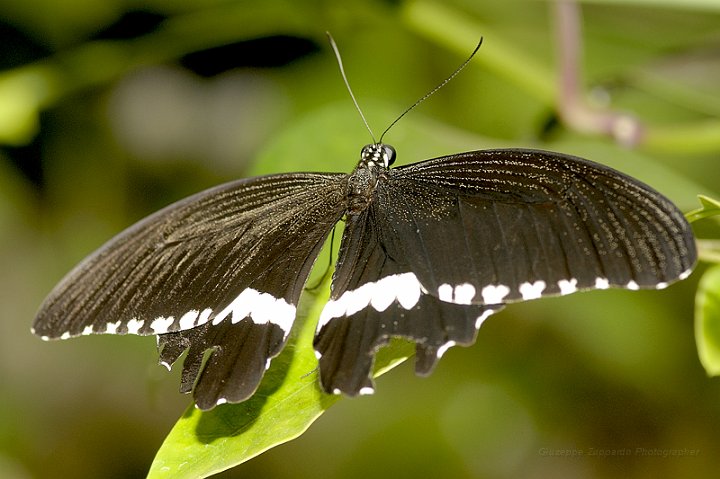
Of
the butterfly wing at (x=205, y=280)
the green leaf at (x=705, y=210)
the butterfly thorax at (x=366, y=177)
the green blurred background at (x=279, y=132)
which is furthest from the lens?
the green blurred background at (x=279, y=132)

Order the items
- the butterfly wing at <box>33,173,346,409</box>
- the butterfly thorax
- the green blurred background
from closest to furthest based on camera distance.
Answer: the butterfly wing at <box>33,173,346,409</box>
the butterfly thorax
the green blurred background

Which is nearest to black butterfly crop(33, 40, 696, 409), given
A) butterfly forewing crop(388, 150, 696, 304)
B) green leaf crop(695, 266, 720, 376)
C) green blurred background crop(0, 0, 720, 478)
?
butterfly forewing crop(388, 150, 696, 304)

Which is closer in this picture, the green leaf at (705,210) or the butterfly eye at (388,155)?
the green leaf at (705,210)

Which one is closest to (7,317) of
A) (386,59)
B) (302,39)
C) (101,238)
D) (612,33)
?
(101,238)

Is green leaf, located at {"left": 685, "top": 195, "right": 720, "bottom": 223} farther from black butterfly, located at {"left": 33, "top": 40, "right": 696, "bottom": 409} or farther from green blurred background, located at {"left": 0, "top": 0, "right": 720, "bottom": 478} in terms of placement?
green blurred background, located at {"left": 0, "top": 0, "right": 720, "bottom": 478}

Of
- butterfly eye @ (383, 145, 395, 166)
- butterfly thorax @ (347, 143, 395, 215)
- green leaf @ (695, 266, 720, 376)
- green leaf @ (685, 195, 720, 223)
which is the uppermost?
butterfly eye @ (383, 145, 395, 166)

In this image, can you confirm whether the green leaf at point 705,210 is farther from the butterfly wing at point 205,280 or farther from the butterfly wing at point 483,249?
the butterfly wing at point 205,280

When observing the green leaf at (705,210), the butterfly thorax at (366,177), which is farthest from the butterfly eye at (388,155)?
the green leaf at (705,210)

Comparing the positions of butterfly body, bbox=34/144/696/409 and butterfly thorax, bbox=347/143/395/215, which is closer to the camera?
butterfly body, bbox=34/144/696/409

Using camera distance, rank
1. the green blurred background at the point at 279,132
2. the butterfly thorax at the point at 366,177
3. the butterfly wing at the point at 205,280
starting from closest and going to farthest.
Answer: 1. the butterfly wing at the point at 205,280
2. the butterfly thorax at the point at 366,177
3. the green blurred background at the point at 279,132
